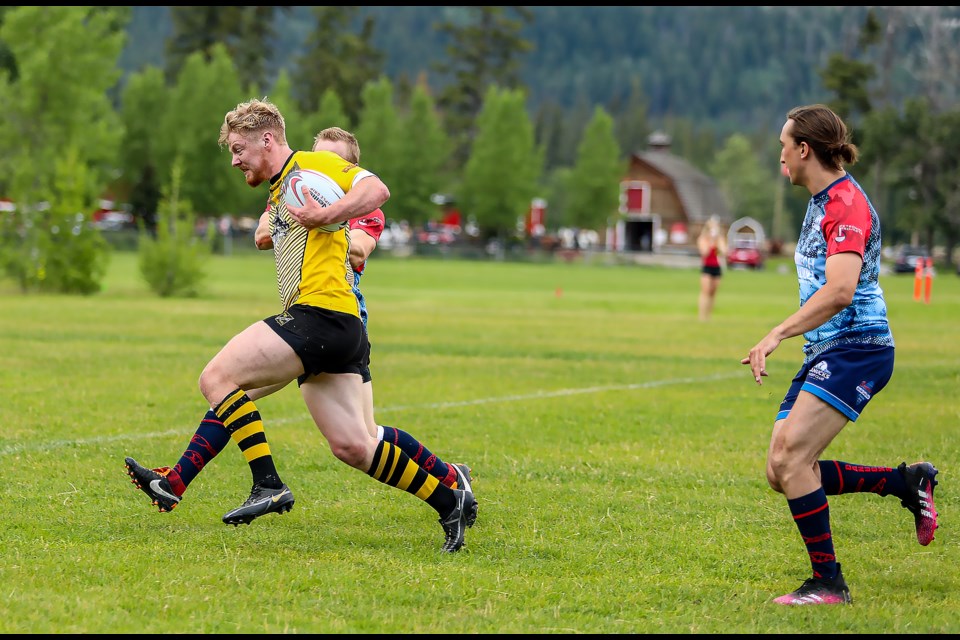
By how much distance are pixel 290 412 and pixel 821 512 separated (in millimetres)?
6721

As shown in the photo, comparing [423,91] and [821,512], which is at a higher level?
[423,91]

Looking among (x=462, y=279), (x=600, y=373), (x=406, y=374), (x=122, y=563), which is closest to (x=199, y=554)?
(x=122, y=563)

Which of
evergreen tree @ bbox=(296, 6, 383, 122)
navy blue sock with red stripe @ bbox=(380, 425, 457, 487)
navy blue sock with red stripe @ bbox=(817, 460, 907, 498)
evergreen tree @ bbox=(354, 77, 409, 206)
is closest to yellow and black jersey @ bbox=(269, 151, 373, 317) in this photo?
navy blue sock with red stripe @ bbox=(380, 425, 457, 487)

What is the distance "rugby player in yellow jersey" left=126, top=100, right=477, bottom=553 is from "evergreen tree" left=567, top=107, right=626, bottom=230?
8175 centimetres

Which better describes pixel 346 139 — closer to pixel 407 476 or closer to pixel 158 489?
pixel 407 476

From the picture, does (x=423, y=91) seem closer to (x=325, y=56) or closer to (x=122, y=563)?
(x=325, y=56)

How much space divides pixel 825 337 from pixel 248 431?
2.89m

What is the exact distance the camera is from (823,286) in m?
5.52

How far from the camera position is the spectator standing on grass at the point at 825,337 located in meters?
5.51

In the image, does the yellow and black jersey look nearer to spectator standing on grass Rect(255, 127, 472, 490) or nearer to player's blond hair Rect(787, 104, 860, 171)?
spectator standing on grass Rect(255, 127, 472, 490)

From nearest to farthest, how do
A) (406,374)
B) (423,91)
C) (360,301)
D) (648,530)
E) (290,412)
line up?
(648,530), (360,301), (290,412), (406,374), (423,91)

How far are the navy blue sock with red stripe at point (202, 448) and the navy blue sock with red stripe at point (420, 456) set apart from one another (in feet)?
3.11

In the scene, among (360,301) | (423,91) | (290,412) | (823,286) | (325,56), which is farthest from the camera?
(325,56)

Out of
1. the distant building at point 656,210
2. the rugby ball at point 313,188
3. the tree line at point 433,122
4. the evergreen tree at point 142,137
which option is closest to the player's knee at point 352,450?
the rugby ball at point 313,188
